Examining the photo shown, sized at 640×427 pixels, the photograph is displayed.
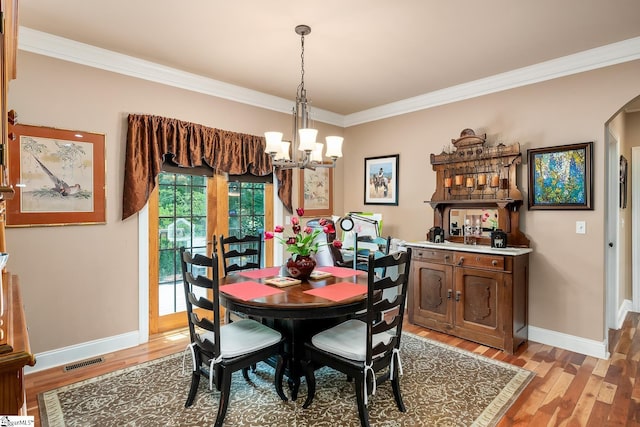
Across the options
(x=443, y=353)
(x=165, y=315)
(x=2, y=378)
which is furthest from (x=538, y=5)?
(x=165, y=315)

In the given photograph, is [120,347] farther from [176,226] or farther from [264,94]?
[264,94]

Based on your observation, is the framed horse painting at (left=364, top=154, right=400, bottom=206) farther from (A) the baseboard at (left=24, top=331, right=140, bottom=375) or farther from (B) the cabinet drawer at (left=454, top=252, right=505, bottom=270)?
(A) the baseboard at (left=24, top=331, right=140, bottom=375)

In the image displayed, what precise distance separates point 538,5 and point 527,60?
0.99 meters

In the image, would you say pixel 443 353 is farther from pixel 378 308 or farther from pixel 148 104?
pixel 148 104

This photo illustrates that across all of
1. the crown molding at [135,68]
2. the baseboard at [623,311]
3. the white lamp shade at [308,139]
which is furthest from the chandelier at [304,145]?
the baseboard at [623,311]

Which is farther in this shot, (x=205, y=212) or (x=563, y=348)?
(x=205, y=212)

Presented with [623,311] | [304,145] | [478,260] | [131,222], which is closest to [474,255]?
[478,260]

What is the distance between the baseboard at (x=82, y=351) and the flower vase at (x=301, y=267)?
1828 mm

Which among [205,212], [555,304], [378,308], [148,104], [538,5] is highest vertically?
[538,5]

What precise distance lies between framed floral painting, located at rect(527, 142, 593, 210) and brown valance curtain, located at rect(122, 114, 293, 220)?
2843 millimetres

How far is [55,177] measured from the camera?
2.89 m

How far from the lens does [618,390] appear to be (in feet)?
8.25

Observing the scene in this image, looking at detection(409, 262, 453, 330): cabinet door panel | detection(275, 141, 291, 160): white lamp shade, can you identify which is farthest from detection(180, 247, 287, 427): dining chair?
detection(409, 262, 453, 330): cabinet door panel

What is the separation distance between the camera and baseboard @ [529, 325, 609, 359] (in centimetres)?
307
